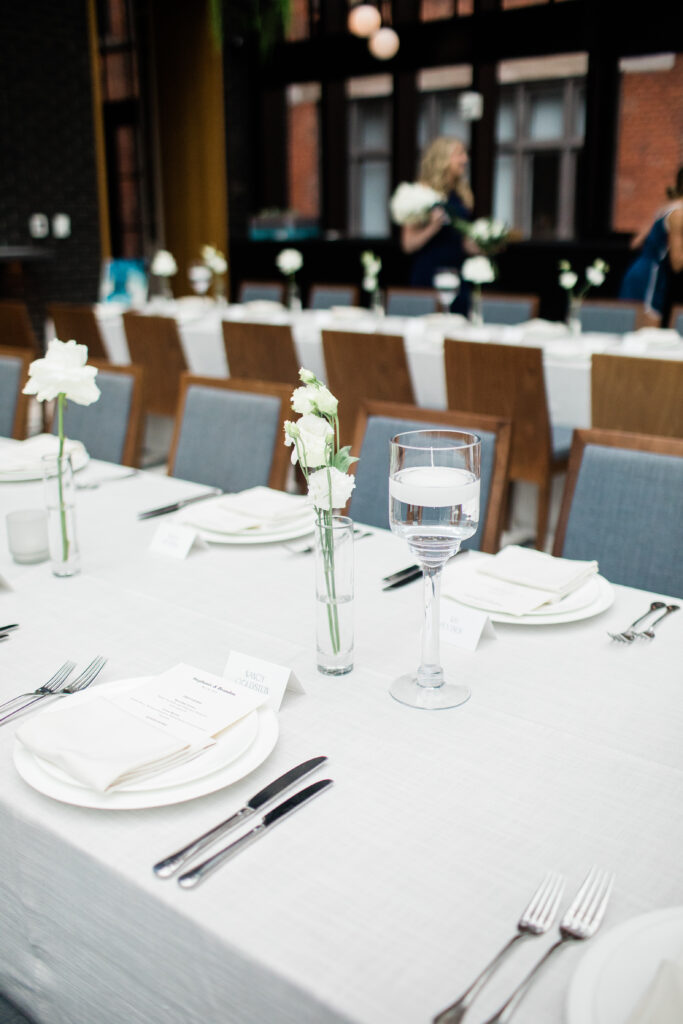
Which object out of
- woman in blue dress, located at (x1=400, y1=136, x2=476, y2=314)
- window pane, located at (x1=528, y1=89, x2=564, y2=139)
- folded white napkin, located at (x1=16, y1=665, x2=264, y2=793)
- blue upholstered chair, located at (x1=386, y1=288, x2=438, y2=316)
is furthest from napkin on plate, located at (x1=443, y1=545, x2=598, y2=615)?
window pane, located at (x1=528, y1=89, x2=564, y2=139)

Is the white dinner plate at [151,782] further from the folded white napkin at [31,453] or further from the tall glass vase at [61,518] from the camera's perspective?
the folded white napkin at [31,453]

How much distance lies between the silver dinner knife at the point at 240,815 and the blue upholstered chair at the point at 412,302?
14.7 ft

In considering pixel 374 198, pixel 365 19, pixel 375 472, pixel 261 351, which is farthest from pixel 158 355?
pixel 374 198

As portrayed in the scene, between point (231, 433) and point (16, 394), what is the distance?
975 millimetres

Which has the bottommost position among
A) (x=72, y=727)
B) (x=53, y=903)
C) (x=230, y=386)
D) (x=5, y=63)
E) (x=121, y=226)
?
(x=53, y=903)

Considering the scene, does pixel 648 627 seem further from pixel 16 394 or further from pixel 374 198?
pixel 374 198

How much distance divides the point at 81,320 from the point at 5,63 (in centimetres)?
348

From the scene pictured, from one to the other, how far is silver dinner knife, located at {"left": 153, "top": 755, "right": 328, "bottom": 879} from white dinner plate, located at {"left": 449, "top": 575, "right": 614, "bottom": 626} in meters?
0.43

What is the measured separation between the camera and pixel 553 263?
676cm

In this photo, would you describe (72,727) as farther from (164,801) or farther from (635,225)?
(635,225)

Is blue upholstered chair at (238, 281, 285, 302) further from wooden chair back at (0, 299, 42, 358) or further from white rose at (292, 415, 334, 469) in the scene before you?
white rose at (292, 415, 334, 469)

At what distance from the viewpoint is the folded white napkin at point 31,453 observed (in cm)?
212

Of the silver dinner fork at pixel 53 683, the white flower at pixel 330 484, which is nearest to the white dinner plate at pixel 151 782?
the silver dinner fork at pixel 53 683

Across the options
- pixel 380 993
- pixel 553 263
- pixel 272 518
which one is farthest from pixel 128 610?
pixel 553 263
